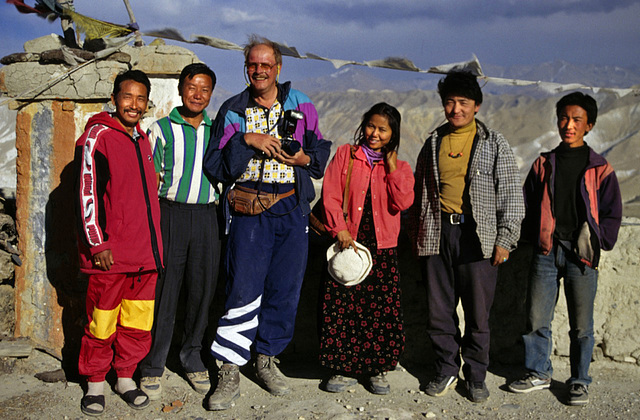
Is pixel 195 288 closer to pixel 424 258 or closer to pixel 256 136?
pixel 256 136

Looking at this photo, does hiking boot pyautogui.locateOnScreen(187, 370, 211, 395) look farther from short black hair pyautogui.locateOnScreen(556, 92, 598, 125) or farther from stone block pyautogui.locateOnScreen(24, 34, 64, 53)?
short black hair pyautogui.locateOnScreen(556, 92, 598, 125)

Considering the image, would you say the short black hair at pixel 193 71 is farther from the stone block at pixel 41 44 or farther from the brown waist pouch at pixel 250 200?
the stone block at pixel 41 44

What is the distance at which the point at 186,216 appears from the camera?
135 inches

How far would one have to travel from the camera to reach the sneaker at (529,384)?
371 cm

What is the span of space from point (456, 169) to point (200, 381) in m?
2.07

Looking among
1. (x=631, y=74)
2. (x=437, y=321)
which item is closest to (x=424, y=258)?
(x=437, y=321)

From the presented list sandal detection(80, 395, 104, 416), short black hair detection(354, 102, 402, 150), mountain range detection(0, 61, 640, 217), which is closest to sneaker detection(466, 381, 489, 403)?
short black hair detection(354, 102, 402, 150)

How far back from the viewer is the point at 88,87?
3.81m

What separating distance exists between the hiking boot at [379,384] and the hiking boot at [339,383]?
0.38 ft

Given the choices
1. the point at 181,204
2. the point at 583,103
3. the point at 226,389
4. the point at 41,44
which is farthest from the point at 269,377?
the point at 41,44

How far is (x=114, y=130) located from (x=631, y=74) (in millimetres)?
96925

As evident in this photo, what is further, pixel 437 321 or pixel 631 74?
pixel 631 74

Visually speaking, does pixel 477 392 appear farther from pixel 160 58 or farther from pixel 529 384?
pixel 160 58

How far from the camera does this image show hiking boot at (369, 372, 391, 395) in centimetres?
363
